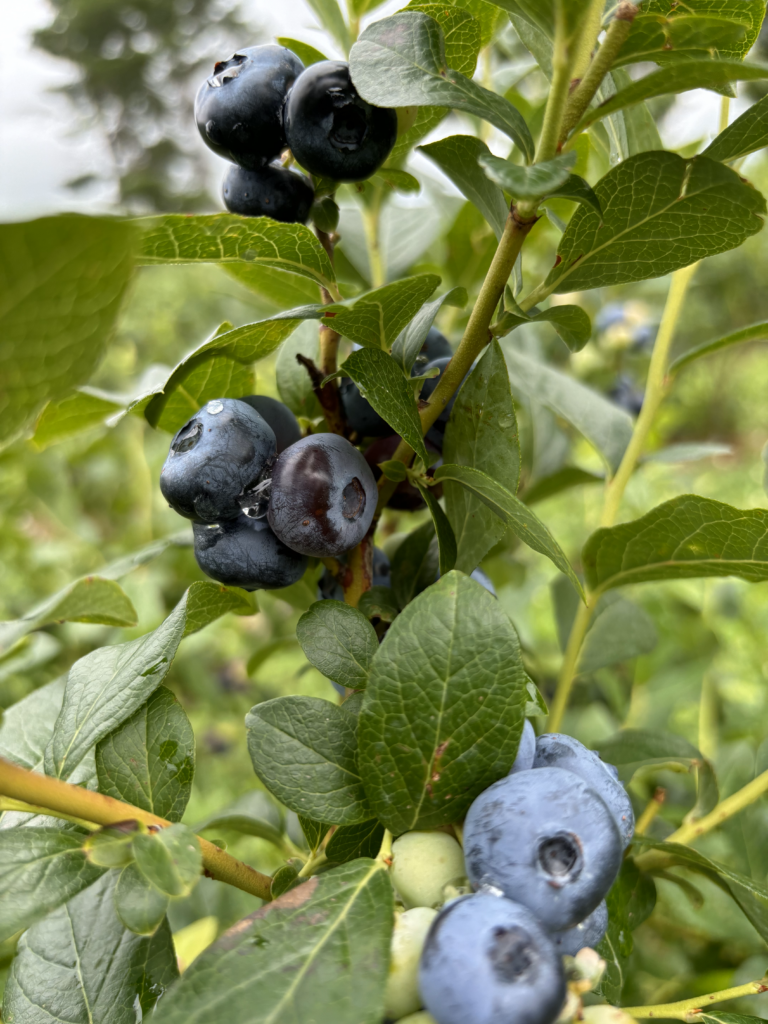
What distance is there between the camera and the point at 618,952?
25.1 inches

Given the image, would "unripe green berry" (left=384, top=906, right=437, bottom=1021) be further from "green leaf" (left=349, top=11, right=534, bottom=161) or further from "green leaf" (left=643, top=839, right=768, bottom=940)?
"green leaf" (left=349, top=11, right=534, bottom=161)

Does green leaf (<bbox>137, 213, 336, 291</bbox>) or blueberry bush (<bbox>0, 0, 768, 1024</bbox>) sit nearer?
blueberry bush (<bbox>0, 0, 768, 1024</bbox>)

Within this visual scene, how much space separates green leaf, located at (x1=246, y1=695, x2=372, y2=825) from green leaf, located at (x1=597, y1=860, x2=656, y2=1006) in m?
0.25

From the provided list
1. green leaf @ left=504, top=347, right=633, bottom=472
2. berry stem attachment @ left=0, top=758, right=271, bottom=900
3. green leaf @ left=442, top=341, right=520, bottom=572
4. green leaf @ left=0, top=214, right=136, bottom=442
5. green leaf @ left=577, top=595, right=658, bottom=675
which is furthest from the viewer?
green leaf @ left=577, top=595, right=658, bottom=675

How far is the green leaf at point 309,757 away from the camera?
0.53 m

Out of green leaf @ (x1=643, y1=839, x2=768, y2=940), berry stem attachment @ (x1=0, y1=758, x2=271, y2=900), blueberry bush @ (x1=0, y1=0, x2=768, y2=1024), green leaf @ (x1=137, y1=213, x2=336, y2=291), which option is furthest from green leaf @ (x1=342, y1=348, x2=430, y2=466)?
green leaf @ (x1=643, y1=839, x2=768, y2=940)

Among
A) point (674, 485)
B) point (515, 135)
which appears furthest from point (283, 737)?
point (674, 485)

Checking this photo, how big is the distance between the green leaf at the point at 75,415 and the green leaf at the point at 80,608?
22 centimetres

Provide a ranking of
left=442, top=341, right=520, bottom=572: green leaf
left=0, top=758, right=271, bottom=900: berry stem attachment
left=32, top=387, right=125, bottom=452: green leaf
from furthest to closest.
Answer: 1. left=32, top=387, right=125, bottom=452: green leaf
2. left=442, top=341, right=520, bottom=572: green leaf
3. left=0, top=758, right=271, bottom=900: berry stem attachment

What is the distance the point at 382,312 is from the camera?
0.57 metres

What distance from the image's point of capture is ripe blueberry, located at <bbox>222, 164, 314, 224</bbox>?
0.65 metres

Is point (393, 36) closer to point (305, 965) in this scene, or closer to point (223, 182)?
point (223, 182)

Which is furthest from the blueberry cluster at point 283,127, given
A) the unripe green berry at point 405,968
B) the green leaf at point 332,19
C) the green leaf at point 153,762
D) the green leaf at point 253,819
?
the green leaf at point 253,819

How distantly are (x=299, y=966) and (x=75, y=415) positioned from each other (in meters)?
0.62
